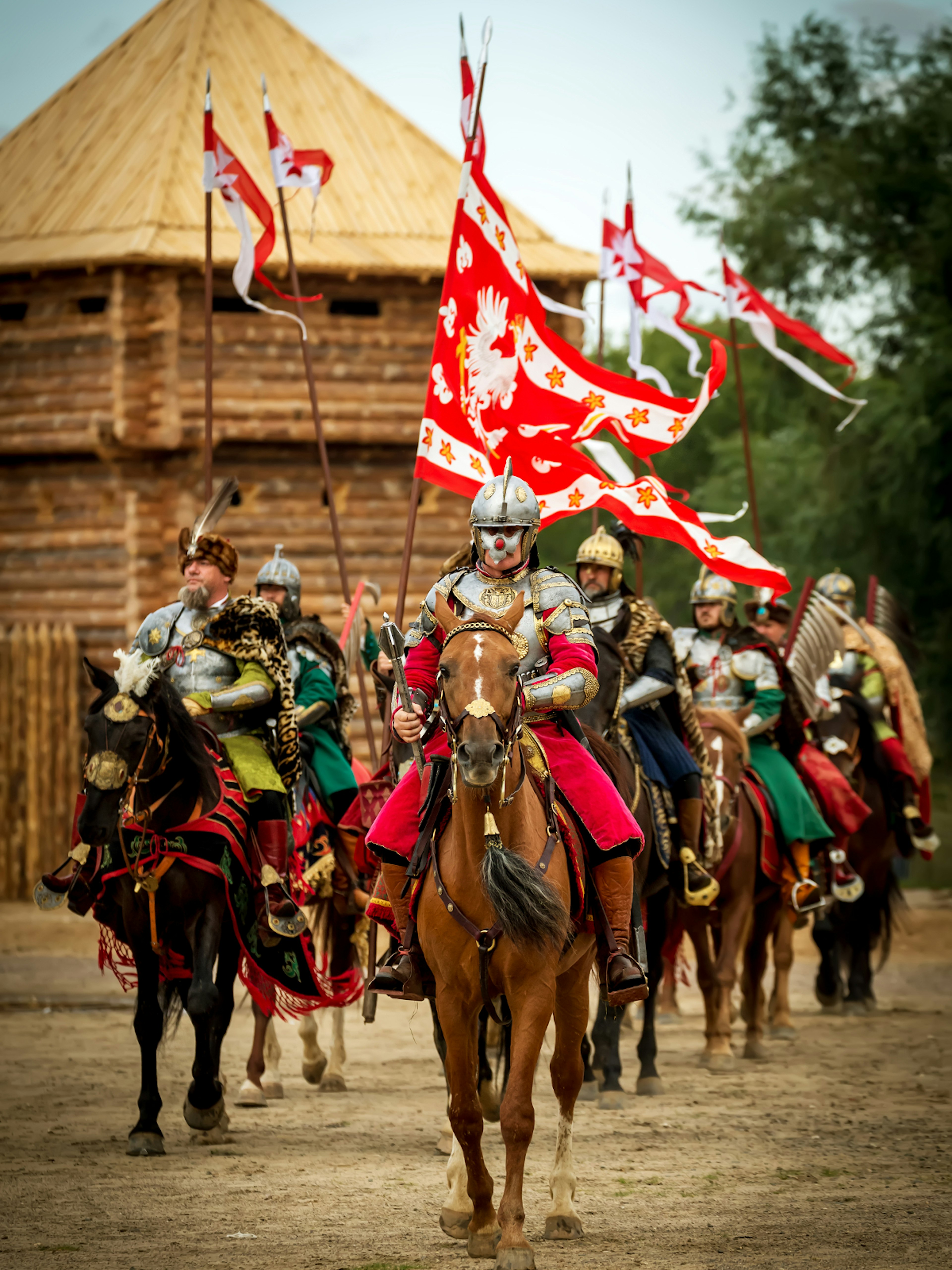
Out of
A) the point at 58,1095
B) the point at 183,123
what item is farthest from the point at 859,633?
the point at 183,123

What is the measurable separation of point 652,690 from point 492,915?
3.66m

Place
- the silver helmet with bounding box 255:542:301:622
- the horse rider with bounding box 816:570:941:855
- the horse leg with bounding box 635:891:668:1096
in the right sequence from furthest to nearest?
the horse rider with bounding box 816:570:941:855
the silver helmet with bounding box 255:542:301:622
the horse leg with bounding box 635:891:668:1096

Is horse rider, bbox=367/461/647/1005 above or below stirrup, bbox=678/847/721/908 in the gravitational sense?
above

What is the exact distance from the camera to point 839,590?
14.3 metres

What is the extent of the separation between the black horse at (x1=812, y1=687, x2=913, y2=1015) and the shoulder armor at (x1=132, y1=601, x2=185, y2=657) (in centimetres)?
650

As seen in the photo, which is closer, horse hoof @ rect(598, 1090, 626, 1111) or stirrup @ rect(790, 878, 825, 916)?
horse hoof @ rect(598, 1090, 626, 1111)

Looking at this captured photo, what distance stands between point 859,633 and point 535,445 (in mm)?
5587

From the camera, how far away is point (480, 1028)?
8.08 meters

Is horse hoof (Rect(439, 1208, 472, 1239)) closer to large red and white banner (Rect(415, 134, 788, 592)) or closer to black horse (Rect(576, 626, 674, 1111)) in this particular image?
black horse (Rect(576, 626, 674, 1111))

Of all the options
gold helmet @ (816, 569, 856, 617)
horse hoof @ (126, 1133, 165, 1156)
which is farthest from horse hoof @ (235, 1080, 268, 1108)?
gold helmet @ (816, 569, 856, 617)

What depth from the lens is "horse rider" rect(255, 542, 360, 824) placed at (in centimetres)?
980

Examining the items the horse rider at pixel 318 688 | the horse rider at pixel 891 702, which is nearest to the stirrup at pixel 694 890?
the horse rider at pixel 318 688

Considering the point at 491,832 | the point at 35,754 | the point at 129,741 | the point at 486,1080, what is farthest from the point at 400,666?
the point at 35,754

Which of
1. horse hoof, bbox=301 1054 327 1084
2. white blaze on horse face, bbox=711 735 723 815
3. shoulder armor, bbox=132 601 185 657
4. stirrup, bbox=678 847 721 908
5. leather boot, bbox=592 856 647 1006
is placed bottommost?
horse hoof, bbox=301 1054 327 1084
